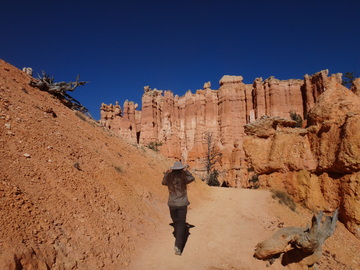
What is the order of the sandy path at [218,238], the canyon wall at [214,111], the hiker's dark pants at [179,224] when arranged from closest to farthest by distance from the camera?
the sandy path at [218,238] → the hiker's dark pants at [179,224] → the canyon wall at [214,111]

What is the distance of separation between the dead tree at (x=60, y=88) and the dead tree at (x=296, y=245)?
13229mm

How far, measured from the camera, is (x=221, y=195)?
12.4 m

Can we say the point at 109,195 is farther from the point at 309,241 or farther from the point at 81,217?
the point at 309,241

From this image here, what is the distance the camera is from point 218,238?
21.1ft

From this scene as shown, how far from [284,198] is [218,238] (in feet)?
21.2

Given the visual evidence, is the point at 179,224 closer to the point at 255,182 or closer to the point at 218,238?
the point at 218,238

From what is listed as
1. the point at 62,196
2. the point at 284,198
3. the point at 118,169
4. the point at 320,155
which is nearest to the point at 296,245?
the point at 62,196

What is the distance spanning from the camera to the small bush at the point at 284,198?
1084 cm

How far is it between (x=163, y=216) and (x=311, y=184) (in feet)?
25.6

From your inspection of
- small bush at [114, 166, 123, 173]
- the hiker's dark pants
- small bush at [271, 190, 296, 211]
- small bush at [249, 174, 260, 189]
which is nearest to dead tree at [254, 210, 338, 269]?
the hiker's dark pants

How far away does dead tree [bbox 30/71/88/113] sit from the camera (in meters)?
12.7

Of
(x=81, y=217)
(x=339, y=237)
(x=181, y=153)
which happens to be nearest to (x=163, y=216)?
(x=81, y=217)

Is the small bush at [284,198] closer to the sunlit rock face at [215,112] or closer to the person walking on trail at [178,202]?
the person walking on trail at [178,202]

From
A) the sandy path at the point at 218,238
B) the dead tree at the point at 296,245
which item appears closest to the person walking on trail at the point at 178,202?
the sandy path at the point at 218,238
